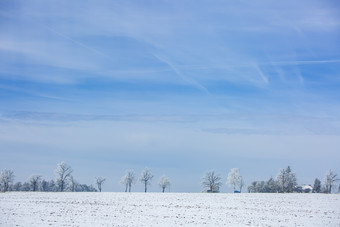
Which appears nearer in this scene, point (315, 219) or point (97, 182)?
point (315, 219)

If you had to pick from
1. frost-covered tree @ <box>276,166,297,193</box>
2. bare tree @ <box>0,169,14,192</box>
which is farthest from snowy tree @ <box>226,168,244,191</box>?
bare tree @ <box>0,169,14,192</box>

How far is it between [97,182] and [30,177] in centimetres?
2875

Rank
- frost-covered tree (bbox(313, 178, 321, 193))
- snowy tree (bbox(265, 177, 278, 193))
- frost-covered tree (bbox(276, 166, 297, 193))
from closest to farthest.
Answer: frost-covered tree (bbox(276, 166, 297, 193)) < snowy tree (bbox(265, 177, 278, 193)) < frost-covered tree (bbox(313, 178, 321, 193))

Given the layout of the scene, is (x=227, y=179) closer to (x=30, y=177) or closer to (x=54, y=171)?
(x=54, y=171)

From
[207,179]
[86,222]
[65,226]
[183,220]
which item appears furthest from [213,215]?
[207,179]

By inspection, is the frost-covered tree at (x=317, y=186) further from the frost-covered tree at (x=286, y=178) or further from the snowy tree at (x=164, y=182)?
the snowy tree at (x=164, y=182)

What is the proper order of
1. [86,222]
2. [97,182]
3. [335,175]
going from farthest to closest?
[97,182] < [335,175] < [86,222]

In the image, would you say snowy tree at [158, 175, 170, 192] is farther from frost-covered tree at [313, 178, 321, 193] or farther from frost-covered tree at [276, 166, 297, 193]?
frost-covered tree at [313, 178, 321, 193]

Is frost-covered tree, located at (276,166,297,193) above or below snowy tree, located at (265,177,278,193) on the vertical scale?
above

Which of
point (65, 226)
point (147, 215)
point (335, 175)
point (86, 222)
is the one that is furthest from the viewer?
point (335, 175)

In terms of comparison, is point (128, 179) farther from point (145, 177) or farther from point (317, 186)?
point (317, 186)

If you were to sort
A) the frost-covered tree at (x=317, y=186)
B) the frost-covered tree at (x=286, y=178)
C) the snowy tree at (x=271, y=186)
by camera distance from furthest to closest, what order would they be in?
the frost-covered tree at (x=317, y=186)
the snowy tree at (x=271, y=186)
the frost-covered tree at (x=286, y=178)

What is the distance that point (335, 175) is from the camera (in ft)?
402

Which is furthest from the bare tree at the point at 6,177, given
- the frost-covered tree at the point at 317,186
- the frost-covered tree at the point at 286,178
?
the frost-covered tree at the point at 317,186
